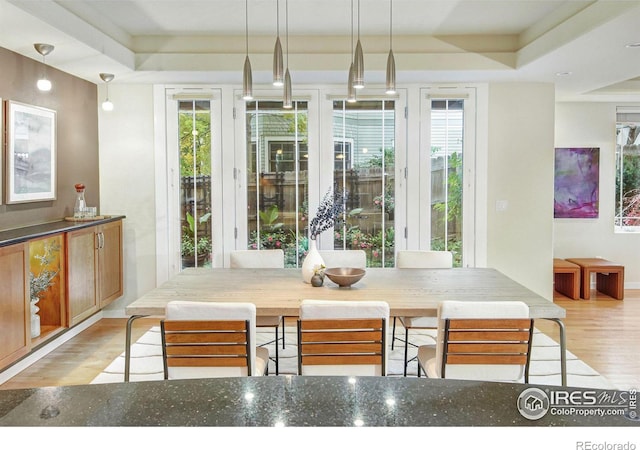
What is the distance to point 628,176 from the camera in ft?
22.6

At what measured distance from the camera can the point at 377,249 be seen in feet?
18.1

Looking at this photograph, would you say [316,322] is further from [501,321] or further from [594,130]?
[594,130]

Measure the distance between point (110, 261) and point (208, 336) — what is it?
291cm

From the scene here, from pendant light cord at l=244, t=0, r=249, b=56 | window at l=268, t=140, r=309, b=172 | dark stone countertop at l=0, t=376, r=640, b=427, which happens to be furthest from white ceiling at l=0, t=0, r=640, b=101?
dark stone countertop at l=0, t=376, r=640, b=427

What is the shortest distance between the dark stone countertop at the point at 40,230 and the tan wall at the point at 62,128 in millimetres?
110

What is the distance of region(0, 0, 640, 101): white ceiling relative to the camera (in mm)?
3746

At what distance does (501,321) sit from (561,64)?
9.69ft

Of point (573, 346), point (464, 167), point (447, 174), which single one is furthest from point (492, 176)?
point (573, 346)

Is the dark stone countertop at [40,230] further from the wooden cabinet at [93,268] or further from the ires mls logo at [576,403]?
the ires mls logo at [576,403]

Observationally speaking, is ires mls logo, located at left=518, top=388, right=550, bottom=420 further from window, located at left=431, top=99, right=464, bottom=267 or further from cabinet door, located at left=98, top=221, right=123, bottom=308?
window, located at left=431, top=99, right=464, bottom=267

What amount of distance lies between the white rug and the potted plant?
99cm

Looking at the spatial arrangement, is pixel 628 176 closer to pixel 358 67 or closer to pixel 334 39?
pixel 334 39

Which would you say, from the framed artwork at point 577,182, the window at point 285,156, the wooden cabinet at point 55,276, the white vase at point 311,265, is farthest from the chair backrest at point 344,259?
the framed artwork at point 577,182

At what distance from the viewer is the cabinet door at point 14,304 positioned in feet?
10.8
